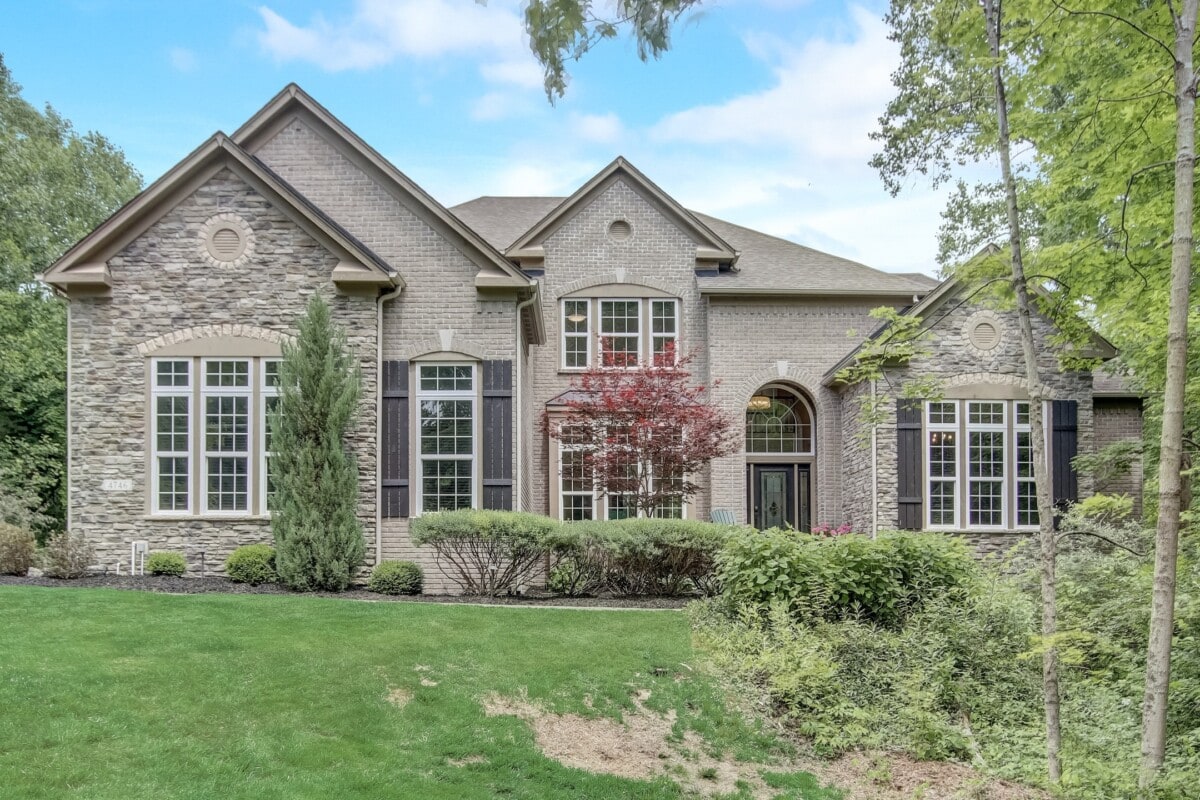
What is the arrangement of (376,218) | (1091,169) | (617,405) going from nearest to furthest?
(1091,169)
(376,218)
(617,405)

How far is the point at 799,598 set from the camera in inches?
360

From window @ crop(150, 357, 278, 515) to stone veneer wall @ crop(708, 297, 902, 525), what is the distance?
908cm

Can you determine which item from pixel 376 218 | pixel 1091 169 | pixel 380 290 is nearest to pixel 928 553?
pixel 1091 169

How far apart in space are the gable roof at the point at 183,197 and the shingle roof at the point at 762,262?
6202 mm

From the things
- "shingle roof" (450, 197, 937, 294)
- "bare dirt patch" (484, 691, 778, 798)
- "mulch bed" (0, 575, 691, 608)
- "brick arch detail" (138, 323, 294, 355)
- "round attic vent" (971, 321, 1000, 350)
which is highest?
"shingle roof" (450, 197, 937, 294)

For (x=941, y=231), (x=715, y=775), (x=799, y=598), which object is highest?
(x=941, y=231)

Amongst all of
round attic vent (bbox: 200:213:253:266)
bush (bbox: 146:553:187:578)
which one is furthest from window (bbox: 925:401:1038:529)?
bush (bbox: 146:553:187:578)

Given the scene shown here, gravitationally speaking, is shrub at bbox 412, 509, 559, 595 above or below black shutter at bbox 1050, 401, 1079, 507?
below

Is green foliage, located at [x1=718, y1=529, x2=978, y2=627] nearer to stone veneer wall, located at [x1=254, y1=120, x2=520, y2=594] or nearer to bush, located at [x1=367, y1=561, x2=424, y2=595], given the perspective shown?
bush, located at [x1=367, y1=561, x2=424, y2=595]

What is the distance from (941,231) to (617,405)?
1366 cm

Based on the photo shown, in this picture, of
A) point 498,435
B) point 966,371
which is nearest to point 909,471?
point 966,371

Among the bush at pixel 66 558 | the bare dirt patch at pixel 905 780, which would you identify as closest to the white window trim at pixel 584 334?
the bush at pixel 66 558

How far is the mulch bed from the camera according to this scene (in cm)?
1056

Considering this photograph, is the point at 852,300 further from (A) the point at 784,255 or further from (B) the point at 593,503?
(B) the point at 593,503
